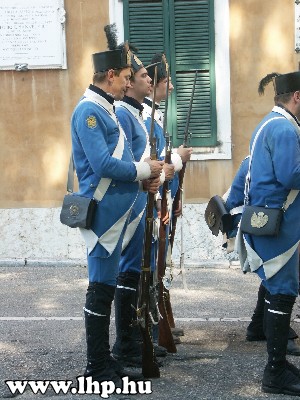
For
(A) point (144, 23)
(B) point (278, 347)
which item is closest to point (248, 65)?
(A) point (144, 23)

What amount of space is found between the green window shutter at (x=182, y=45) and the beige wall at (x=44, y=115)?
1.39ft

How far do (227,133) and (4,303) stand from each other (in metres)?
3.90

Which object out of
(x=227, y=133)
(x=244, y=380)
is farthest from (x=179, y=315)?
(x=227, y=133)

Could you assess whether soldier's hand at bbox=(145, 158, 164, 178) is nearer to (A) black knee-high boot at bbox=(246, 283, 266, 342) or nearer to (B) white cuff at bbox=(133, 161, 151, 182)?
(B) white cuff at bbox=(133, 161, 151, 182)

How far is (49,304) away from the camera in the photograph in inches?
356

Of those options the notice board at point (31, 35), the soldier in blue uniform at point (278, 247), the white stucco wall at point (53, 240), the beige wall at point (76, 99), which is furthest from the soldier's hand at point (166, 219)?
the notice board at point (31, 35)

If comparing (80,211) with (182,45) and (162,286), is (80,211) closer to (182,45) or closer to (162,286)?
(162,286)

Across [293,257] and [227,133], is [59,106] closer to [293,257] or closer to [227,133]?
[227,133]

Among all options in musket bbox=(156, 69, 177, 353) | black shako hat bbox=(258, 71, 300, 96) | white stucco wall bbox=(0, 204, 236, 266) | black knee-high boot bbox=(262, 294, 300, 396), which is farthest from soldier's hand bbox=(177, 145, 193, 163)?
white stucco wall bbox=(0, 204, 236, 266)

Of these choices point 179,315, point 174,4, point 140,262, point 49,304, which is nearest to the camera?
point 140,262

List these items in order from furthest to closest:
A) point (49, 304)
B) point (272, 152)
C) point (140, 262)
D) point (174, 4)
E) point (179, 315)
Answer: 1. point (174, 4)
2. point (49, 304)
3. point (179, 315)
4. point (140, 262)
5. point (272, 152)

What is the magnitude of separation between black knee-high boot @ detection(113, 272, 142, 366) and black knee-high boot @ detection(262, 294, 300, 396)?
3.21 feet

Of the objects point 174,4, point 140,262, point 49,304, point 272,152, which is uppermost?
point 174,4

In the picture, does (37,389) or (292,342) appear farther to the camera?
(292,342)
